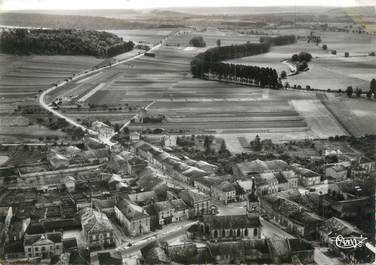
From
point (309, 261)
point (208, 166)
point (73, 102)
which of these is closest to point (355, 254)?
point (309, 261)

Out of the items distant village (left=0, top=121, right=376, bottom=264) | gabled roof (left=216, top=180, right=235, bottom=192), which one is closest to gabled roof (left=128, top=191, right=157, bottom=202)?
distant village (left=0, top=121, right=376, bottom=264)

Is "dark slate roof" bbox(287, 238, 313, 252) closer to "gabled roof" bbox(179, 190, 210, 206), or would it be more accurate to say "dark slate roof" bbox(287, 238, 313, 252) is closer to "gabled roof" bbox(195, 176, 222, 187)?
"gabled roof" bbox(179, 190, 210, 206)

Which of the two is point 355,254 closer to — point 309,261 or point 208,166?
point 309,261

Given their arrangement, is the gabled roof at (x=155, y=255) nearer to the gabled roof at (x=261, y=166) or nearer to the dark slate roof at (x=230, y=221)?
the dark slate roof at (x=230, y=221)

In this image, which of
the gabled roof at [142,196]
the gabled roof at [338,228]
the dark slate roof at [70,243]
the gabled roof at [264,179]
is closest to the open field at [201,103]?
the gabled roof at [264,179]

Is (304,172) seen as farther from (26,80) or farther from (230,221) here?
(26,80)

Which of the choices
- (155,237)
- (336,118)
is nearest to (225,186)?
(155,237)
